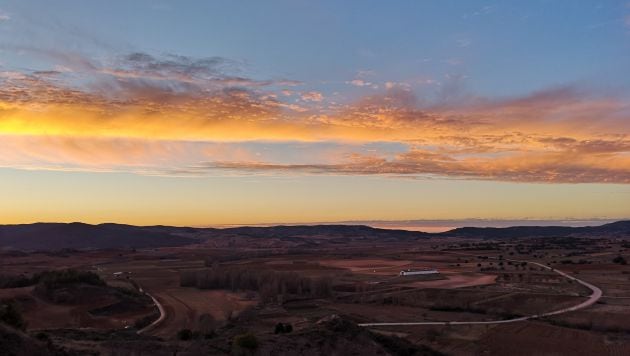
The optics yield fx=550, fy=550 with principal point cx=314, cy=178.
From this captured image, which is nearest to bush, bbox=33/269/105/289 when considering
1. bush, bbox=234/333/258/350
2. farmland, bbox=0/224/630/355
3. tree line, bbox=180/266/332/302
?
farmland, bbox=0/224/630/355

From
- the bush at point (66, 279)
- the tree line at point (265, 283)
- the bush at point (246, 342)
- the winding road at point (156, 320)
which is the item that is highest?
the bush at point (66, 279)

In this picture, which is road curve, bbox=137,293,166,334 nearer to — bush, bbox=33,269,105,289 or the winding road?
the winding road

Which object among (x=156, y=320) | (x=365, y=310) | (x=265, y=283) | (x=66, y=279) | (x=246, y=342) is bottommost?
(x=365, y=310)

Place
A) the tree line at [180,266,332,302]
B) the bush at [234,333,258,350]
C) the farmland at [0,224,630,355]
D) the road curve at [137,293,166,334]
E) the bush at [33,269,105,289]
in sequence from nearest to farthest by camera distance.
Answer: the bush at [234,333,258,350] < the farmland at [0,224,630,355] < the road curve at [137,293,166,334] < the bush at [33,269,105,289] < the tree line at [180,266,332,302]

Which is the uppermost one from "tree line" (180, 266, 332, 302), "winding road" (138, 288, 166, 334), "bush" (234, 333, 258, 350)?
"bush" (234, 333, 258, 350)

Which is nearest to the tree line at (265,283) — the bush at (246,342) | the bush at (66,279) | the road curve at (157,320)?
the road curve at (157,320)

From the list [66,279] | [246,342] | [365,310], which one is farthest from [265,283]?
[246,342]

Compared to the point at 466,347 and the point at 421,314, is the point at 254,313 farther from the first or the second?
the point at 466,347

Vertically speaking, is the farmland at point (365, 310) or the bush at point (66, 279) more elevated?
the bush at point (66, 279)

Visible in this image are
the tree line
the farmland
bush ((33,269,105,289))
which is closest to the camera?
the farmland

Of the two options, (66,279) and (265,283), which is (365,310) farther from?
(66,279)

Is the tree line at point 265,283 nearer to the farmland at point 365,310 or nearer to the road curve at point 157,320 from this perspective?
the farmland at point 365,310
